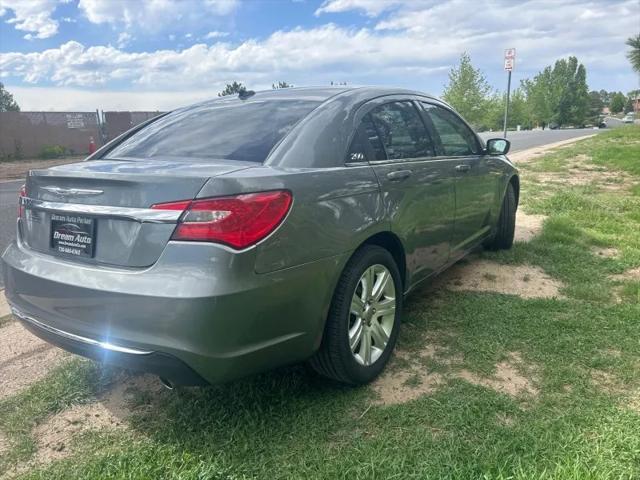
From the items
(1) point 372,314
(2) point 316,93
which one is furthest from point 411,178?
(1) point 372,314

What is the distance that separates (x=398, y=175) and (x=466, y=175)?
1.14 metres

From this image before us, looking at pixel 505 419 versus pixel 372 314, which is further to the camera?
pixel 372 314

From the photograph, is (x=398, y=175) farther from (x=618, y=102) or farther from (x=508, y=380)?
(x=618, y=102)

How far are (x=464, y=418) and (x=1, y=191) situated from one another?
39.8 feet

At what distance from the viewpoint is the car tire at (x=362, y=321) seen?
259 centimetres

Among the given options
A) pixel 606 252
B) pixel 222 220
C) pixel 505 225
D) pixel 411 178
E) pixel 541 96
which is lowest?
pixel 606 252

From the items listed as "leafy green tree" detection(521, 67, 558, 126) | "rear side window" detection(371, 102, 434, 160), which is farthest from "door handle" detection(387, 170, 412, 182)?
"leafy green tree" detection(521, 67, 558, 126)

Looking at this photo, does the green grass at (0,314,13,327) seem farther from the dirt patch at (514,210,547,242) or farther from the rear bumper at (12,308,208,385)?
the dirt patch at (514,210,547,242)

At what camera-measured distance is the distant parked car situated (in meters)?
2.11

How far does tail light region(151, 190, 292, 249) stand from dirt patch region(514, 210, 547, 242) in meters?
4.26

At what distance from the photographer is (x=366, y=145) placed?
9.68ft

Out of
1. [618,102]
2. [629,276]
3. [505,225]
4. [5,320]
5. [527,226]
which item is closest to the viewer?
[5,320]

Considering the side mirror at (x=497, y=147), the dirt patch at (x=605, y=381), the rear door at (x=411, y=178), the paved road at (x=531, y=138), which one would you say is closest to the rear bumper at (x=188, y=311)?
the rear door at (x=411, y=178)

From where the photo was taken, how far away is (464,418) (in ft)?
8.09
